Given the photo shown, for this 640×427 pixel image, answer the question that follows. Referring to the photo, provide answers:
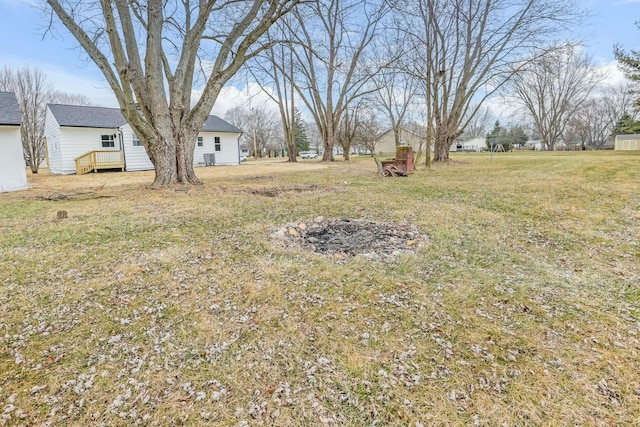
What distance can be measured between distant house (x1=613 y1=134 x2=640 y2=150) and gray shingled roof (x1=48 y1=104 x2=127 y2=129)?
183 ft

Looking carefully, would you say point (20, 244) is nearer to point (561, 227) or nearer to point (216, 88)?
point (216, 88)

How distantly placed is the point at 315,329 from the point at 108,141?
835 inches

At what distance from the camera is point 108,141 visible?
18719 mm

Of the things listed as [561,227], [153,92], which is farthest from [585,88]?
[153,92]

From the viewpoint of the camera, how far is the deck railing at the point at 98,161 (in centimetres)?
1717

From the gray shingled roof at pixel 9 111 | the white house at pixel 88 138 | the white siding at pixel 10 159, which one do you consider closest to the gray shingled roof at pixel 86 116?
the white house at pixel 88 138

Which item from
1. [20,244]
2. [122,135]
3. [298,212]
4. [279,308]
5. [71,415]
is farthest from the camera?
[122,135]

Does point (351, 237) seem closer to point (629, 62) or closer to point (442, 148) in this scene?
point (442, 148)

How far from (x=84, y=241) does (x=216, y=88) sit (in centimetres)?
581

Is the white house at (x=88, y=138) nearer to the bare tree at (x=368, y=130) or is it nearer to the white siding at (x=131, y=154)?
the white siding at (x=131, y=154)

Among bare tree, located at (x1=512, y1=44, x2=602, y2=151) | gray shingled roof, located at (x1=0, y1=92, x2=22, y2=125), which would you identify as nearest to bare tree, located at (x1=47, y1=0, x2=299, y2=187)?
gray shingled roof, located at (x1=0, y1=92, x2=22, y2=125)

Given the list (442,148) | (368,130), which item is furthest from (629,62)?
(368,130)

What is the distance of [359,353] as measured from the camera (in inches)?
84.6

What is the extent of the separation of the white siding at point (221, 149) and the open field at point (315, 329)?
18474 millimetres
